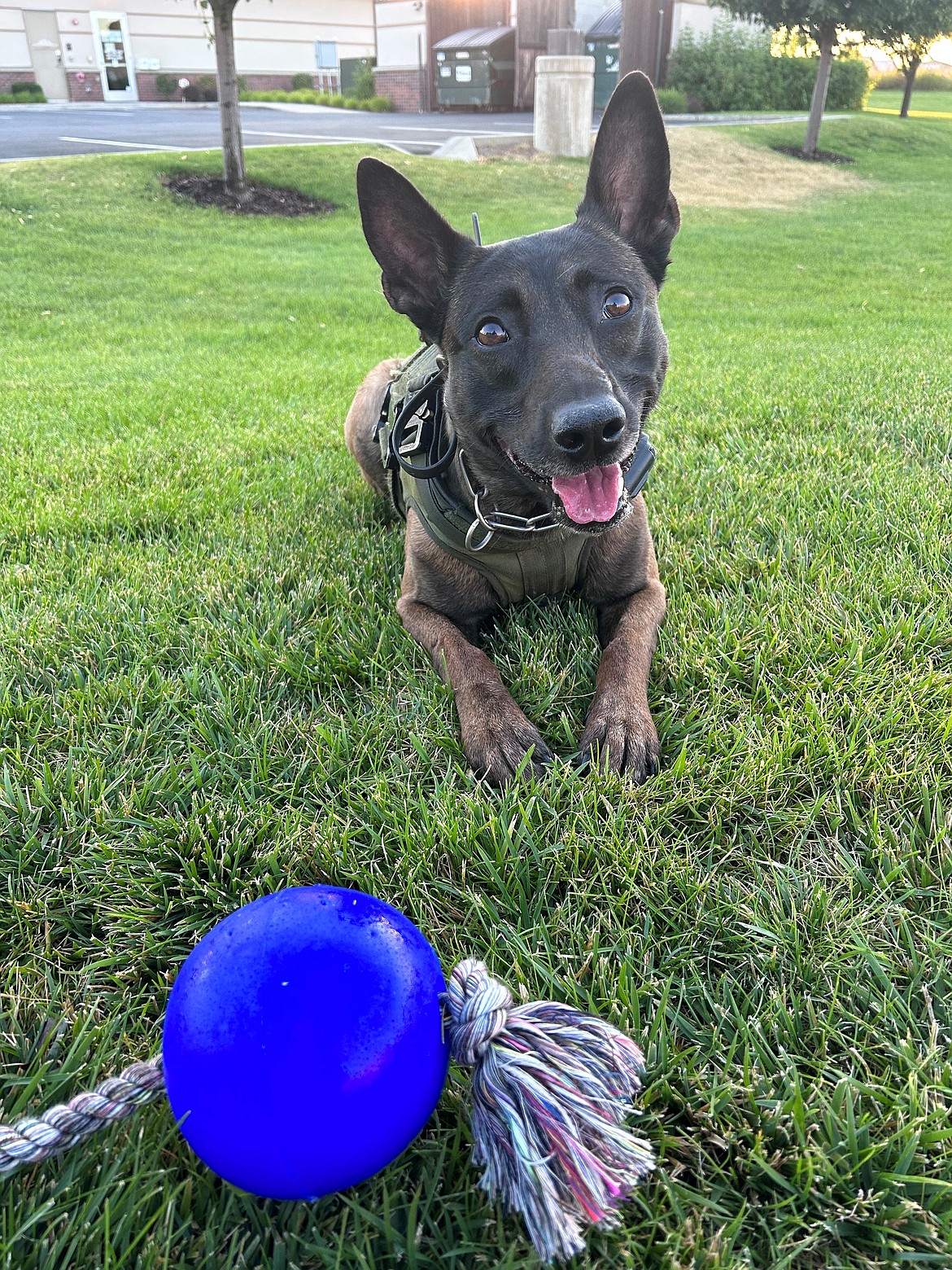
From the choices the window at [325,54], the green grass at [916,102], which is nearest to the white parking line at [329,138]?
the window at [325,54]

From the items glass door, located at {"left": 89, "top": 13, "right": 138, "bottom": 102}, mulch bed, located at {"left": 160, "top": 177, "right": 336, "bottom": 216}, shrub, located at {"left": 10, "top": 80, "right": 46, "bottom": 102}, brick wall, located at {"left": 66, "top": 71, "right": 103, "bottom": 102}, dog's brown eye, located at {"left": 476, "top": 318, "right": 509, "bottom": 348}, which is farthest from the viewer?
brick wall, located at {"left": 66, "top": 71, "right": 103, "bottom": 102}

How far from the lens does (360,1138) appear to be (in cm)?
105

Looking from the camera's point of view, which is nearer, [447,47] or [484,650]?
[484,650]

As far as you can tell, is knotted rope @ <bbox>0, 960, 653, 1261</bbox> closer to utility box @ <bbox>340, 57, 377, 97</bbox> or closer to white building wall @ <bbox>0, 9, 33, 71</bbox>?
utility box @ <bbox>340, 57, 377, 97</bbox>

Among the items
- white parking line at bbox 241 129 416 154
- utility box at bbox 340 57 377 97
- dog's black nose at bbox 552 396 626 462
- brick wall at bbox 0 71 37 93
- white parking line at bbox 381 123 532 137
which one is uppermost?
utility box at bbox 340 57 377 97

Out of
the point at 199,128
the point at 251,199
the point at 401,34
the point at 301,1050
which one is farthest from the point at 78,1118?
the point at 401,34

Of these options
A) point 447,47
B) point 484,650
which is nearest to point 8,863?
point 484,650

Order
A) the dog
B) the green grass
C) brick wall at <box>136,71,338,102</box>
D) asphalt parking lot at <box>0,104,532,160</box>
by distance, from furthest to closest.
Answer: brick wall at <box>136,71,338,102</box>
the green grass
asphalt parking lot at <box>0,104,532,160</box>
the dog

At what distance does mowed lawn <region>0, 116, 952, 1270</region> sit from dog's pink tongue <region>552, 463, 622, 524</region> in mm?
440

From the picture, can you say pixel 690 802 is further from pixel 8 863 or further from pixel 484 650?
pixel 8 863

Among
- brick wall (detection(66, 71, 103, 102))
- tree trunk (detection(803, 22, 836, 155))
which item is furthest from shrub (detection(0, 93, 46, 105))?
tree trunk (detection(803, 22, 836, 155))

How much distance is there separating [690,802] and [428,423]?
153 cm

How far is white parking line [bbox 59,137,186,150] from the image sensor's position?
17.5 metres

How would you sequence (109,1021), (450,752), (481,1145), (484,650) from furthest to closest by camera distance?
(484,650), (450,752), (109,1021), (481,1145)
